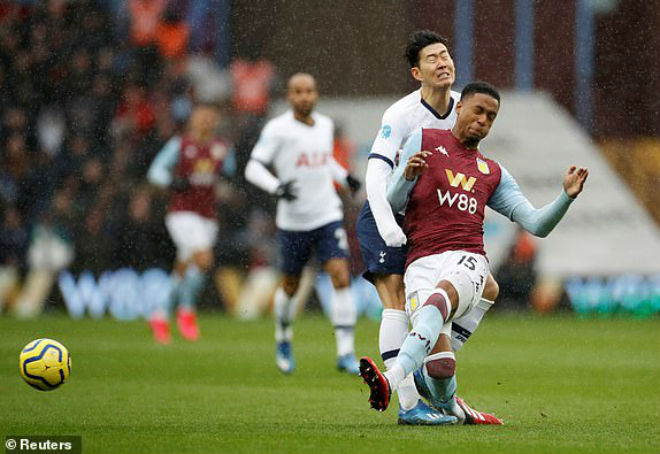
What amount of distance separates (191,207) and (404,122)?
7.04 meters

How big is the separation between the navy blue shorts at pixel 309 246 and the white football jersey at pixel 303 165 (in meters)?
0.06

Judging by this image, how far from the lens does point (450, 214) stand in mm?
6461

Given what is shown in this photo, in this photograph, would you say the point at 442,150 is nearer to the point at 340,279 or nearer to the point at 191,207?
the point at 340,279

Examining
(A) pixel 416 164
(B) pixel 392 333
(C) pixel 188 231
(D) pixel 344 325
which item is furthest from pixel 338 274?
(A) pixel 416 164

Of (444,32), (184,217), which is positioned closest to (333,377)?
(184,217)

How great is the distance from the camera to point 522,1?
72.6 ft

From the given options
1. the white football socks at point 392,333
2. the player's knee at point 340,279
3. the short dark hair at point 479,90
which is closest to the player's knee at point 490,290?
the white football socks at point 392,333

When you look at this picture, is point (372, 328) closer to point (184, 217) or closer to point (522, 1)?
point (184, 217)

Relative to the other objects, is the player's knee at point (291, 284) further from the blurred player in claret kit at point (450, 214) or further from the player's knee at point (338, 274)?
the blurred player in claret kit at point (450, 214)

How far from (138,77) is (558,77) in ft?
24.8

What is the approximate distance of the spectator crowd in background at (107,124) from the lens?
60.7ft

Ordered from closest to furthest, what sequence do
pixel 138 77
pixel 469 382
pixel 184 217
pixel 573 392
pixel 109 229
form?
pixel 573 392 < pixel 469 382 < pixel 184 217 < pixel 109 229 < pixel 138 77

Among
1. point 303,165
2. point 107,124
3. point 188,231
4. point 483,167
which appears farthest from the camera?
point 107,124

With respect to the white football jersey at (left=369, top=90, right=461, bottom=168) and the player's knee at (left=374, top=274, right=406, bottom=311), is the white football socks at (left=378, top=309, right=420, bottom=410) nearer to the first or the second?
the player's knee at (left=374, top=274, right=406, bottom=311)
